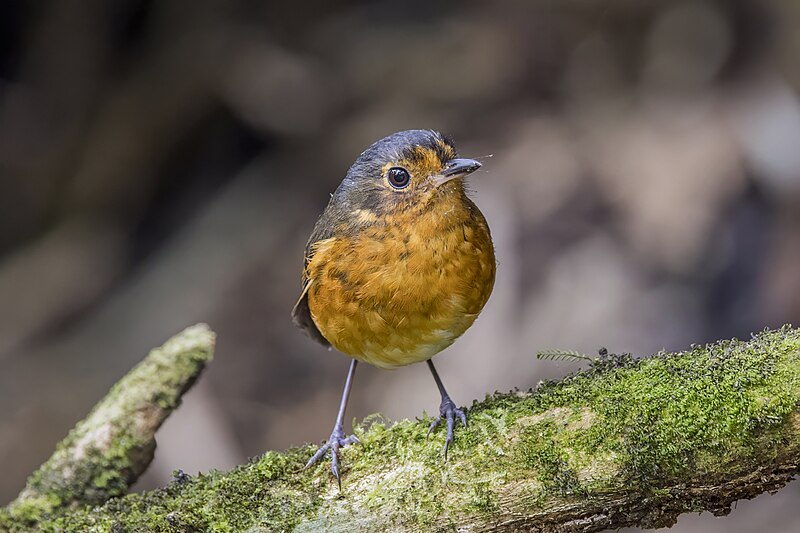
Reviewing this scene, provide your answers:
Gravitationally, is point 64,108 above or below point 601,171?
above

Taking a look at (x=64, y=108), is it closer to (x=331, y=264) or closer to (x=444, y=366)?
(x=444, y=366)

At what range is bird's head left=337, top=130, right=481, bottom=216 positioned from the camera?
11.5 feet

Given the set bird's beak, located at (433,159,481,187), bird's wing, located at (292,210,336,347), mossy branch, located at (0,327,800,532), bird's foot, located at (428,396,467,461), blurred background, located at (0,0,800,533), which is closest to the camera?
mossy branch, located at (0,327,800,532)

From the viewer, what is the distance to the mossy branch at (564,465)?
107 inches

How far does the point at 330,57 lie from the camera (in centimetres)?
767

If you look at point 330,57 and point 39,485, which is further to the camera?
point 330,57

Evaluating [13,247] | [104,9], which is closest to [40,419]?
[13,247]

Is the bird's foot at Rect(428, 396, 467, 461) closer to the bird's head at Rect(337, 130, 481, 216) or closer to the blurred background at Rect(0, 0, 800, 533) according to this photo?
the bird's head at Rect(337, 130, 481, 216)

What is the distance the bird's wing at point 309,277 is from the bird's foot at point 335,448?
2.22 ft

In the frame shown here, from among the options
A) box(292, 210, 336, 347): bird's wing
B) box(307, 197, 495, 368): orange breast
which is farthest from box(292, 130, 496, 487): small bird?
box(292, 210, 336, 347): bird's wing

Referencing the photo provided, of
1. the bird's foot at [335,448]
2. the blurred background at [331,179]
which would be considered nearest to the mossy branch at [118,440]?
the bird's foot at [335,448]

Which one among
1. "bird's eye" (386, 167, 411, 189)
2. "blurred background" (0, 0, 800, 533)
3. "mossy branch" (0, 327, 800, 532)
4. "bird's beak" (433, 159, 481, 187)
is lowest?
"mossy branch" (0, 327, 800, 532)

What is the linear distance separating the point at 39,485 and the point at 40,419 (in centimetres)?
378

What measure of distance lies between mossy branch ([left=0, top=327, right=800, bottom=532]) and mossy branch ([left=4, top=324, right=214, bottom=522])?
1.50ft
